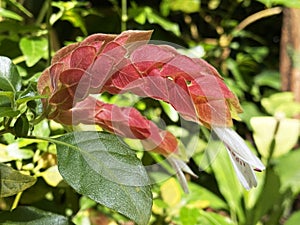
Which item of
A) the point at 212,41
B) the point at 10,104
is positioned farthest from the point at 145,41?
the point at 212,41

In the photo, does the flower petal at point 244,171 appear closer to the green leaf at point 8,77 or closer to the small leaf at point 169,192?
the green leaf at point 8,77

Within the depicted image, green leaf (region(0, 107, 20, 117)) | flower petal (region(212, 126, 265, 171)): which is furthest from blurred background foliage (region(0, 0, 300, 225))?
flower petal (region(212, 126, 265, 171))

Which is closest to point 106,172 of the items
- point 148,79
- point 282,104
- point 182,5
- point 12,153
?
point 148,79

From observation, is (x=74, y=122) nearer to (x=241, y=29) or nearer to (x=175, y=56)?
(x=175, y=56)

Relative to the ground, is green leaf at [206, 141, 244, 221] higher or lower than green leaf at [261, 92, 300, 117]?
lower

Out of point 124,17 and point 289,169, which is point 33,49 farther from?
point 289,169

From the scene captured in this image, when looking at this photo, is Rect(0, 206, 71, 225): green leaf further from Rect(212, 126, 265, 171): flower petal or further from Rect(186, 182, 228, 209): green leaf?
Rect(186, 182, 228, 209): green leaf

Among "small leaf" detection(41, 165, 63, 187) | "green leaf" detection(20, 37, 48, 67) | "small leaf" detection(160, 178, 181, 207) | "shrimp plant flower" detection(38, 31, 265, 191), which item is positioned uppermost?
"shrimp plant flower" detection(38, 31, 265, 191)
